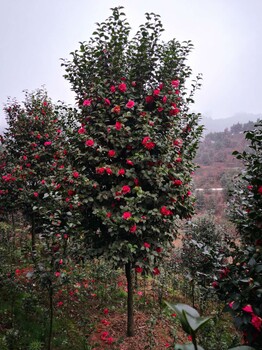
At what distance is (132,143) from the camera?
188 inches

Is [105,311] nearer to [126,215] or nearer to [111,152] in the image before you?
[126,215]

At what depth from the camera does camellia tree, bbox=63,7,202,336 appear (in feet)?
14.9

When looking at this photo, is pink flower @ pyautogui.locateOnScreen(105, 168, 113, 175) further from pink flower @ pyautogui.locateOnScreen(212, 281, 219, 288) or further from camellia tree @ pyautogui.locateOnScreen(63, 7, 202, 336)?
pink flower @ pyautogui.locateOnScreen(212, 281, 219, 288)

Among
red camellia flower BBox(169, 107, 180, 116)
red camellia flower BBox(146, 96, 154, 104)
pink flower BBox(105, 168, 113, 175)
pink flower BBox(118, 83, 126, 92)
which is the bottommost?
pink flower BBox(105, 168, 113, 175)

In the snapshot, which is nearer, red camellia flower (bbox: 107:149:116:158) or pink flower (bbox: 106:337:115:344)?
red camellia flower (bbox: 107:149:116:158)

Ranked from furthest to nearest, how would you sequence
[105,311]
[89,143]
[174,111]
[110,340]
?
1. [105,311]
2. [110,340]
3. [174,111]
4. [89,143]

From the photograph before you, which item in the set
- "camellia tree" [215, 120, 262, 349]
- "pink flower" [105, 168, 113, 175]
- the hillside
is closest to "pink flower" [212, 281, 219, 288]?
"camellia tree" [215, 120, 262, 349]

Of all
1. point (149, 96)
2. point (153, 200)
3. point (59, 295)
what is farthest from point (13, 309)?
point (149, 96)

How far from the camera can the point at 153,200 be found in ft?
15.2

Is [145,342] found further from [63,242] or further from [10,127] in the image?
[10,127]

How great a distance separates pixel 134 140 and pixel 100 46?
6.98 feet

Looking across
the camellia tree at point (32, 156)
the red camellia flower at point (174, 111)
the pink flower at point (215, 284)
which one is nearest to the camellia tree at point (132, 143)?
the red camellia flower at point (174, 111)

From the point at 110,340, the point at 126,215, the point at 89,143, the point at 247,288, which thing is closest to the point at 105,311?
the point at 110,340

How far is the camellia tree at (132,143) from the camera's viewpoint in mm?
4539
